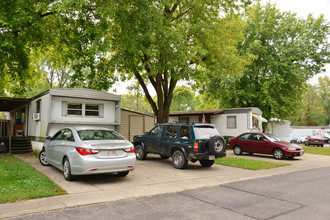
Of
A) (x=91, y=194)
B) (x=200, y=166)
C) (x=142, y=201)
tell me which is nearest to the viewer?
(x=142, y=201)

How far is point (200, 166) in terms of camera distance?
11211 mm

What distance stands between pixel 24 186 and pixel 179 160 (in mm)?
5627

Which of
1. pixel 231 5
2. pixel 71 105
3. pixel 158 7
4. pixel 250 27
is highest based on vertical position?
pixel 250 27

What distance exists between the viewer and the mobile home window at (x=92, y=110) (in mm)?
13902

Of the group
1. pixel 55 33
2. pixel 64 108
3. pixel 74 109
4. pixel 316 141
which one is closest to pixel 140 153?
pixel 74 109

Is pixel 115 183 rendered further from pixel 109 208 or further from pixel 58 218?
pixel 58 218

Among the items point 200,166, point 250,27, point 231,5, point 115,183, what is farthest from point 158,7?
point 250,27

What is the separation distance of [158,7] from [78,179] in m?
9.20

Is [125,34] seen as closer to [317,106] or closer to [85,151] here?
[85,151]

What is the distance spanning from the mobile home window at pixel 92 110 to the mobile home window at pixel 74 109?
385 millimetres

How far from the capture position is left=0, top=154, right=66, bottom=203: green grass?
579 centimetres

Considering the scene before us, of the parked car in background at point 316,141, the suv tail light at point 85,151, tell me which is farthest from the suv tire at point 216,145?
the parked car in background at point 316,141

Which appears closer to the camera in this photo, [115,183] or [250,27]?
[115,183]

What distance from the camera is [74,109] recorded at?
13445 millimetres
